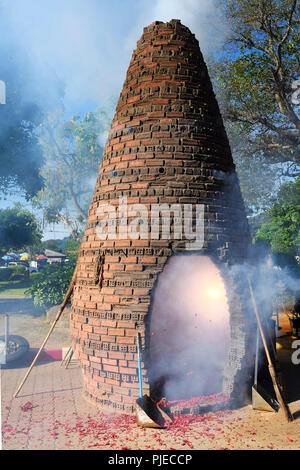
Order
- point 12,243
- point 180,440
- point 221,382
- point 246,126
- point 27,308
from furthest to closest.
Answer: point 12,243
point 27,308
point 246,126
point 221,382
point 180,440

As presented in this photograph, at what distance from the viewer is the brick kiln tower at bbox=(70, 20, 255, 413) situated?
186 inches

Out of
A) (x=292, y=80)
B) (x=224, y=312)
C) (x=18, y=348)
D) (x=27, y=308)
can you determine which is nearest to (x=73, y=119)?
(x=27, y=308)

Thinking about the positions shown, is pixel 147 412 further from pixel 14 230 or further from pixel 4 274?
pixel 4 274

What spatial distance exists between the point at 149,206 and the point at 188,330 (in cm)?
221

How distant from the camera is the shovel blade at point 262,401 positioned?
4766mm

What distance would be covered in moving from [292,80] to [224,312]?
9282 millimetres

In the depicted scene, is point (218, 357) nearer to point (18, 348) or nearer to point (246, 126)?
point (18, 348)

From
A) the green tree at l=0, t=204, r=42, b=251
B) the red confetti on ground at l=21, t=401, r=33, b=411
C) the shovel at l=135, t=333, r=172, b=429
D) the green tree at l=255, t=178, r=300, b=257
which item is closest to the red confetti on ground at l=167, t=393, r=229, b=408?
the shovel at l=135, t=333, r=172, b=429

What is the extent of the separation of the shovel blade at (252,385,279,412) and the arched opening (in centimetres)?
54

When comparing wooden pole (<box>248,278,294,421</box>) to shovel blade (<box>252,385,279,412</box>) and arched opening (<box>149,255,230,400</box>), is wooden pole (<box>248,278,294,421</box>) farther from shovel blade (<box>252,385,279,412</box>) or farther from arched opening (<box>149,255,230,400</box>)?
arched opening (<box>149,255,230,400</box>)

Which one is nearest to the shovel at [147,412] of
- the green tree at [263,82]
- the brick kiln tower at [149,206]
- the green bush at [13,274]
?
the brick kiln tower at [149,206]

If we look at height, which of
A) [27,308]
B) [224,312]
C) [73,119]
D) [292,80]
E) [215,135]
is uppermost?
[73,119]
